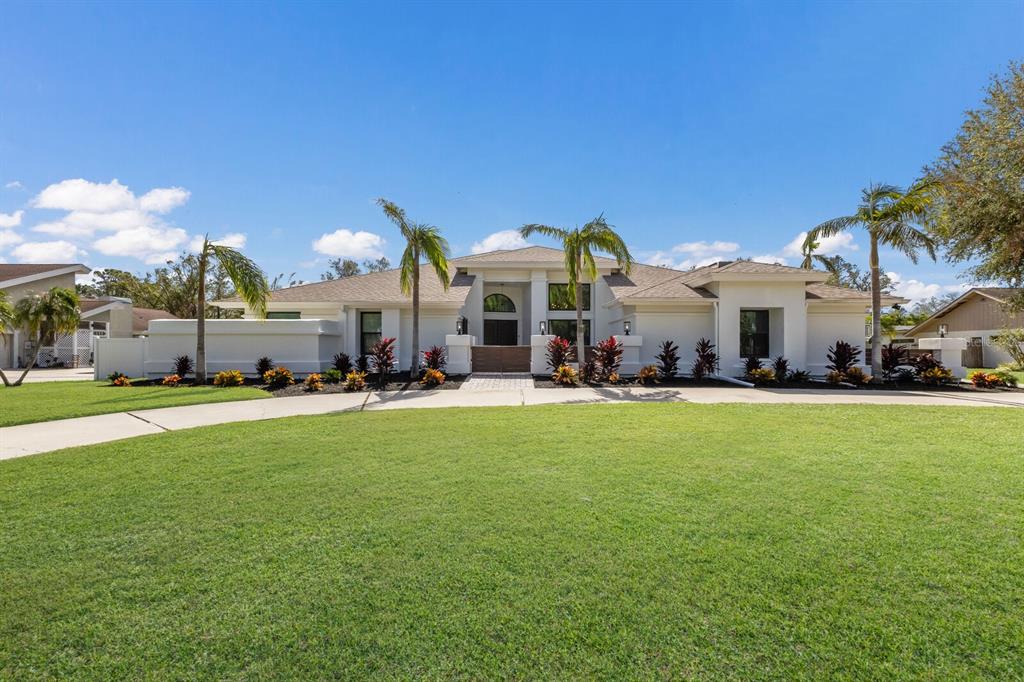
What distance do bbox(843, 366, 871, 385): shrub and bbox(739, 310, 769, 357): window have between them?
2.87 meters

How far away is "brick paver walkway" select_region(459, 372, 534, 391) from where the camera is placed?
48.2ft

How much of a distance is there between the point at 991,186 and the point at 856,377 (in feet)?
26.7

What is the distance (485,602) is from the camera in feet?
9.53

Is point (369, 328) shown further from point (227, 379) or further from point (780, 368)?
point (780, 368)

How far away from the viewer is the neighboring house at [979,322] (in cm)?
2847

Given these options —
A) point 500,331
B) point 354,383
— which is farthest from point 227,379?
point 500,331

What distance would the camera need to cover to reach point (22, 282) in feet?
87.0

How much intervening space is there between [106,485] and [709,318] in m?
18.5

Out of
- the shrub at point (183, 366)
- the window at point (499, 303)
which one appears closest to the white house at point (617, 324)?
the shrub at point (183, 366)

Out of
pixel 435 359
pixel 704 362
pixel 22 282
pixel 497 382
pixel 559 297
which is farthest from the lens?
pixel 22 282

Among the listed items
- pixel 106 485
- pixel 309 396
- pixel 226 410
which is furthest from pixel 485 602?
pixel 309 396

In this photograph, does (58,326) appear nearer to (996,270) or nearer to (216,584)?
(216,584)

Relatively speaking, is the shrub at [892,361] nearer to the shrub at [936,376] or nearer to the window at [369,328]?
the shrub at [936,376]

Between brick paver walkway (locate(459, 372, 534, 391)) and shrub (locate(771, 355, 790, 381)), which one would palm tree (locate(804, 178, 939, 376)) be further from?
brick paver walkway (locate(459, 372, 534, 391))
